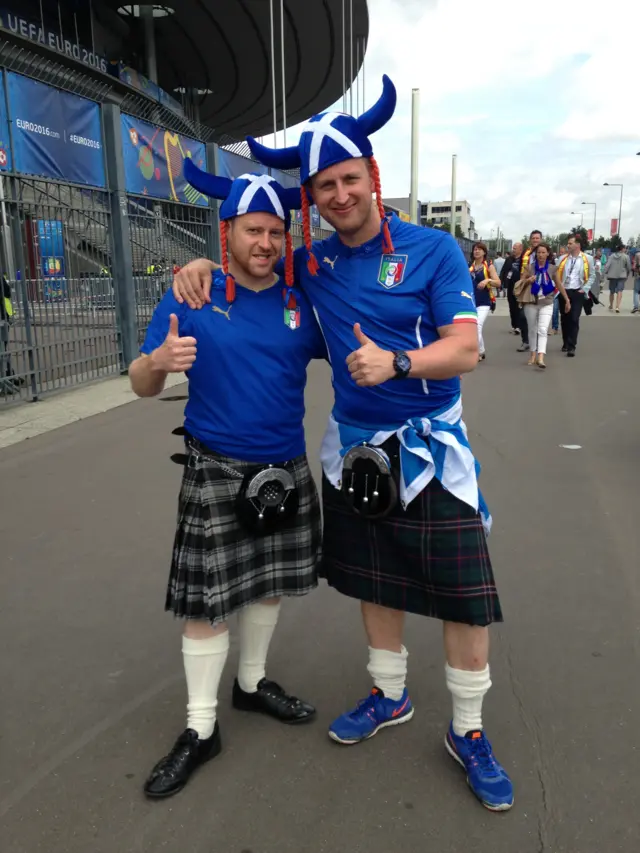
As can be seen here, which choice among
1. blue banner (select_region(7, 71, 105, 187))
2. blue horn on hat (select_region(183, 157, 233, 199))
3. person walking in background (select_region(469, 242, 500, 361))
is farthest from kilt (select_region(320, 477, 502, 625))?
person walking in background (select_region(469, 242, 500, 361))

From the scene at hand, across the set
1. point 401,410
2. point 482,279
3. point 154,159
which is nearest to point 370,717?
point 401,410

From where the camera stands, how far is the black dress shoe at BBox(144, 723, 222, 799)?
210cm

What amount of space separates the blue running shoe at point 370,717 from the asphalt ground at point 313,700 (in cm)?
4

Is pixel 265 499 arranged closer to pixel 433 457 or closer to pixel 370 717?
pixel 433 457

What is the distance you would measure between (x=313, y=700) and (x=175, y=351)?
1.43 m

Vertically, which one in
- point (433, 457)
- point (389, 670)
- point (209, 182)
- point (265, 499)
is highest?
point (209, 182)

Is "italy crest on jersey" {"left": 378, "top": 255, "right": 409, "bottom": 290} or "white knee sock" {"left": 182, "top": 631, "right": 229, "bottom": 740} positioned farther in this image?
"white knee sock" {"left": 182, "top": 631, "right": 229, "bottom": 740}

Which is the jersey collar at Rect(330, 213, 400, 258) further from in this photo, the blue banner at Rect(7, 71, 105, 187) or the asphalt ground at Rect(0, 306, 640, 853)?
the blue banner at Rect(7, 71, 105, 187)

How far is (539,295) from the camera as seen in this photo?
31.6 ft

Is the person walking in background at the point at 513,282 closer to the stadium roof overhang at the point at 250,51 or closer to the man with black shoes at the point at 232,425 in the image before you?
the man with black shoes at the point at 232,425

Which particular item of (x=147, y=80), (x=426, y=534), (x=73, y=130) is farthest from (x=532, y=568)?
(x=147, y=80)

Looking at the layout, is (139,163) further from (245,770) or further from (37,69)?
(245,770)

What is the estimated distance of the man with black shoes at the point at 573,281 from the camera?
35.9 feet

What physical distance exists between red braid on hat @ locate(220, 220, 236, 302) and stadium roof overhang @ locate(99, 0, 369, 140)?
25575mm
